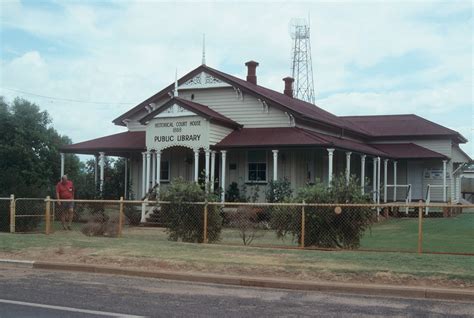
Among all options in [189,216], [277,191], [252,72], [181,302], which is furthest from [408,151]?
[181,302]

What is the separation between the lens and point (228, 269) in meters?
11.2

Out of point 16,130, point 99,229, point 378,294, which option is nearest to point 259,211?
point 99,229

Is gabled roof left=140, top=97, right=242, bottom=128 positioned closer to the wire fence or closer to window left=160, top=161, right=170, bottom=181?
window left=160, top=161, right=170, bottom=181

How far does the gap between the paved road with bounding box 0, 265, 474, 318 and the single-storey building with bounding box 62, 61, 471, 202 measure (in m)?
11.7

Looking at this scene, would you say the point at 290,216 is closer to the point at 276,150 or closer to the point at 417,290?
the point at 417,290

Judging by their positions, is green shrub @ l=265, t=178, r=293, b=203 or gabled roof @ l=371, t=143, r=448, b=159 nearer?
green shrub @ l=265, t=178, r=293, b=203

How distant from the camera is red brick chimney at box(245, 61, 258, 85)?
30.8 meters

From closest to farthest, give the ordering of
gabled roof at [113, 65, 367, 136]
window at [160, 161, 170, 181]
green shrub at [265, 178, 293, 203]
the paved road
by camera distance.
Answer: the paved road
green shrub at [265, 178, 293, 203]
gabled roof at [113, 65, 367, 136]
window at [160, 161, 170, 181]

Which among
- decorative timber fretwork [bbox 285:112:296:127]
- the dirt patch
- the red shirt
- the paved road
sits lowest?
the paved road

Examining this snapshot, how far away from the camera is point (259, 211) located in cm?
1761

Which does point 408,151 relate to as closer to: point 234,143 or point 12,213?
point 234,143

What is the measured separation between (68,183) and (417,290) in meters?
Answer: 13.1

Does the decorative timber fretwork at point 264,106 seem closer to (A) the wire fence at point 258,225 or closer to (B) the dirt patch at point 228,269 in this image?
(A) the wire fence at point 258,225

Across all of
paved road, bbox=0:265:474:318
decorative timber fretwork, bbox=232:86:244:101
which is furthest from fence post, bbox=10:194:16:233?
decorative timber fretwork, bbox=232:86:244:101
